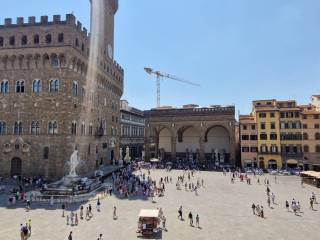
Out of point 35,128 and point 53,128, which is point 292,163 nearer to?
point 53,128

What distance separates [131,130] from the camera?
66.8 metres

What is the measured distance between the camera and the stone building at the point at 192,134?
5356 centimetres

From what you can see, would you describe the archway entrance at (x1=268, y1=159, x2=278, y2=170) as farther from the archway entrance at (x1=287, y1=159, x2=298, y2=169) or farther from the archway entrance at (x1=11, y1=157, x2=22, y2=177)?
the archway entrance at (x1=11, y1=157, x2=22, y2=177)

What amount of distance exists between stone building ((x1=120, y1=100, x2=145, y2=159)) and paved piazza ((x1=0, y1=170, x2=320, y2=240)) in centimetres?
3363

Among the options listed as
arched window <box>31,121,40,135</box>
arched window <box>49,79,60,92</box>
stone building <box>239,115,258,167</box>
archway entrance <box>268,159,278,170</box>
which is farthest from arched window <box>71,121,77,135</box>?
archway entrance <box>268,159,278,170</box>

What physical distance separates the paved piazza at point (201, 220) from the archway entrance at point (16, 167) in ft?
32.7

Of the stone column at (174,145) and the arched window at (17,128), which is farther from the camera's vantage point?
the stone column at (174,145)

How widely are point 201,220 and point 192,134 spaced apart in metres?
42.3

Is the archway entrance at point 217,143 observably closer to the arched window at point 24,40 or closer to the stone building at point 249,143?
the stone building at point 249,143

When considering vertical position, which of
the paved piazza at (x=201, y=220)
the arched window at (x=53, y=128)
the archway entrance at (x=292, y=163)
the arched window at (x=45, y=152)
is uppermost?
the arched window at (x=53, y=128)

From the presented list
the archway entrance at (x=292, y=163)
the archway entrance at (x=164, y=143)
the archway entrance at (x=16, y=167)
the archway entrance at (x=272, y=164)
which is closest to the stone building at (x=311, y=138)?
the archway entrance at (x=292, y=163)

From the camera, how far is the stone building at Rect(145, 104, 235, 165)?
5356cm

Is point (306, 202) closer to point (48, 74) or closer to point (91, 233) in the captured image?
point (91, 233)

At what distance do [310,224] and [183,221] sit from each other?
29.5 feet
